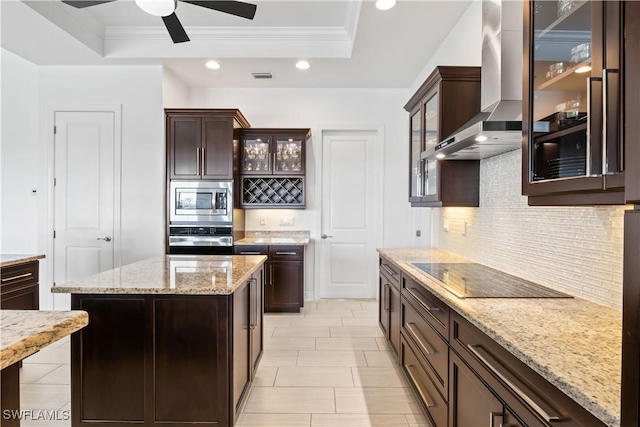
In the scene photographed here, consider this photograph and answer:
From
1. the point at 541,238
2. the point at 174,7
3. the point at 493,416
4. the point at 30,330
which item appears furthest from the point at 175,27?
the point at 493,416

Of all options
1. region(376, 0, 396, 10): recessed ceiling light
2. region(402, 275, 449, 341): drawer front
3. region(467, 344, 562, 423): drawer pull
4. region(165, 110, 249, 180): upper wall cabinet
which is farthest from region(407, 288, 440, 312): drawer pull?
region(165, 110, 249, 180): upper wall cabinet

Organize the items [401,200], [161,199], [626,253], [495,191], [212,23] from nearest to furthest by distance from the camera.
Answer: [626,253], [495,191], [212,23], [161,199], [401,200]

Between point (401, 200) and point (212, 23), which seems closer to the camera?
point (212, 23)

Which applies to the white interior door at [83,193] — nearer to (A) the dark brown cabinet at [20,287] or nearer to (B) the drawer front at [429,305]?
(A) the dark brown cabinet at [20,287]

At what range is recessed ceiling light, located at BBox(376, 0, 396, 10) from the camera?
2750mm

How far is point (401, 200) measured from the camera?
16.0ft

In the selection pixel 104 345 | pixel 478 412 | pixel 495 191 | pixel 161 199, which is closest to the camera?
pixel 478 412

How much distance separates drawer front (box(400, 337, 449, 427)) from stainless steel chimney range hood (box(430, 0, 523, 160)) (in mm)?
1385

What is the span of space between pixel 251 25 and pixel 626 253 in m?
3.87

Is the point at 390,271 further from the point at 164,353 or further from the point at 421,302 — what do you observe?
the point at 164,353

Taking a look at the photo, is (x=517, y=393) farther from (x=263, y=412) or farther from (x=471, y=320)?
(x=263, y=412)

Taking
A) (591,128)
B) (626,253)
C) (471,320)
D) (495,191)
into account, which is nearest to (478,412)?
(471,320)

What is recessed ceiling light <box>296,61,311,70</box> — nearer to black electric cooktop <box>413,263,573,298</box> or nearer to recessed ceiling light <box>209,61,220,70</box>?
recessed ceiling light <box>209,61,220,70</box>

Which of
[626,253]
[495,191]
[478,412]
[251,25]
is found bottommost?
[478,412]
